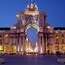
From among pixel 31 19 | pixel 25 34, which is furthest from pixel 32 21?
pixel 25 34

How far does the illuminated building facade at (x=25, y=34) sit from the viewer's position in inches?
5315

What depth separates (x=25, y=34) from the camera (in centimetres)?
13512

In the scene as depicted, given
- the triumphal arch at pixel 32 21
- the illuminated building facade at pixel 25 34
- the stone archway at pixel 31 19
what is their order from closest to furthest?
the illuminated building facade at pixel 25 34, the triumphal arch at pixel 32 21, the stone archway at pixel 31 19

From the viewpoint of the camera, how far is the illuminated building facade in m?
135

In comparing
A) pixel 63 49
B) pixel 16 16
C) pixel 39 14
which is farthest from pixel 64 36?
pixel 16 16

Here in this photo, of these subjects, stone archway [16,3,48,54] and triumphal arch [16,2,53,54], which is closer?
triumphal arch [16,2,53,54]

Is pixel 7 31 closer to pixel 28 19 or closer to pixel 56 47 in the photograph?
pixel 28 19

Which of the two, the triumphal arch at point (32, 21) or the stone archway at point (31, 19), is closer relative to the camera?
the triumphal arch at point (32, 21)

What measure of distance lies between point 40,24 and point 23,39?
10665mm

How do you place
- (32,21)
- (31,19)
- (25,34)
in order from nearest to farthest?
(25,34), (32,21), (31,19)

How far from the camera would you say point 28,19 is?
140000mm

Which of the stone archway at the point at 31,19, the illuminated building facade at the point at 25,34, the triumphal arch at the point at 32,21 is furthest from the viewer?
the stone archway at the point at 31,19

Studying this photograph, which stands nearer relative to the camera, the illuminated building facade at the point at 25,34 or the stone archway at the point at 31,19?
the illuminated building facade at the point at 25,34

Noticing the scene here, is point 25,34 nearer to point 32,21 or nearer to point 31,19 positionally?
point 32,21
